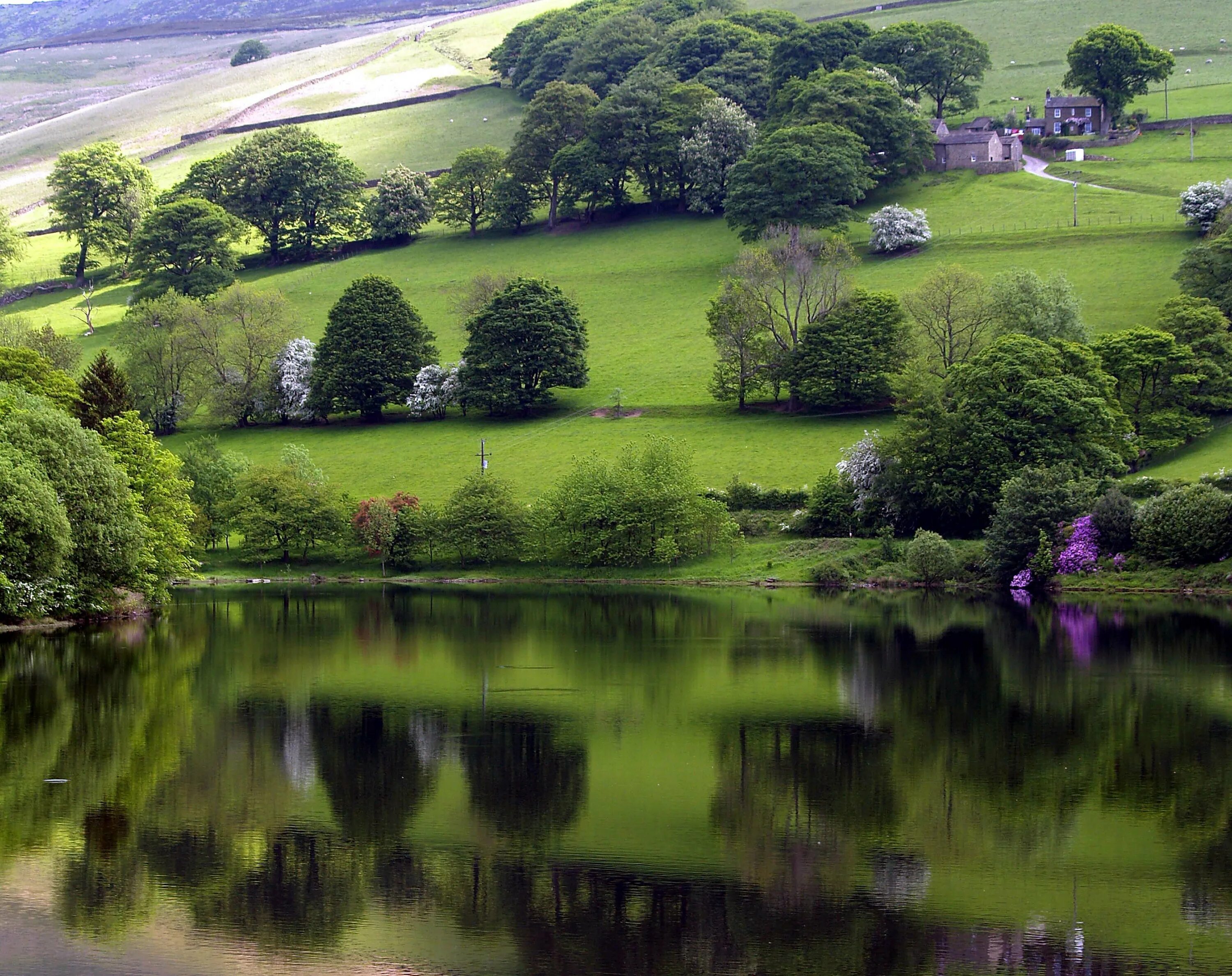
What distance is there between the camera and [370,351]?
9738 centimetres

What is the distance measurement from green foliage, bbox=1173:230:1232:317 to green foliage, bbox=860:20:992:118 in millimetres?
50528

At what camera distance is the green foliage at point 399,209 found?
12900 centimetres

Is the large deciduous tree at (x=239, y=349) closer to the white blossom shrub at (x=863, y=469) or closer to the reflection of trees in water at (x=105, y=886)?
the white blossom shrub at (x=863, y=469)

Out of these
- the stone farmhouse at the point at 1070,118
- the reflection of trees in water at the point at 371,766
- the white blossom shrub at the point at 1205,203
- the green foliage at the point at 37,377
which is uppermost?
the stone farmhouse at the point at 1070,118

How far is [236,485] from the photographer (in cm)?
8044

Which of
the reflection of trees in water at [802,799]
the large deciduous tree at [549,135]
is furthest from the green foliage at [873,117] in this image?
the reflection of trees in water at [802,799]

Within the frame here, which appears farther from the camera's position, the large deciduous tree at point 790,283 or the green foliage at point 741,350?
the large deciduous tree at point 790,283

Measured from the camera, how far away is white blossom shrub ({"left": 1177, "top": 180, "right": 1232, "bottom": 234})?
312 feet

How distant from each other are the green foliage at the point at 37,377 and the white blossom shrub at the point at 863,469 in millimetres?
39806

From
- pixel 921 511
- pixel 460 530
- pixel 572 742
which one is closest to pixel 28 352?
pixel 460 530

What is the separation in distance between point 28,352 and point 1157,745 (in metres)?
62.7

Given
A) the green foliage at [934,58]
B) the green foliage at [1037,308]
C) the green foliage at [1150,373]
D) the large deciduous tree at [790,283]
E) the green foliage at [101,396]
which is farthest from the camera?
the green foliage at [934,58]

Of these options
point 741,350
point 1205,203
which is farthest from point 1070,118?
point 741,350

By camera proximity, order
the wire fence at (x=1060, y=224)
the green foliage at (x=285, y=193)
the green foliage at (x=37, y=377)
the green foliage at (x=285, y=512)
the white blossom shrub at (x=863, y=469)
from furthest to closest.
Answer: the green foliage at (x=285, y=193)
the wire fence at (x=1060, y=224)
the green foliage at (x=285, y=512)
the white blossom shrub at (x=863, y=469)
the green foliage at (x=37, y=377)
